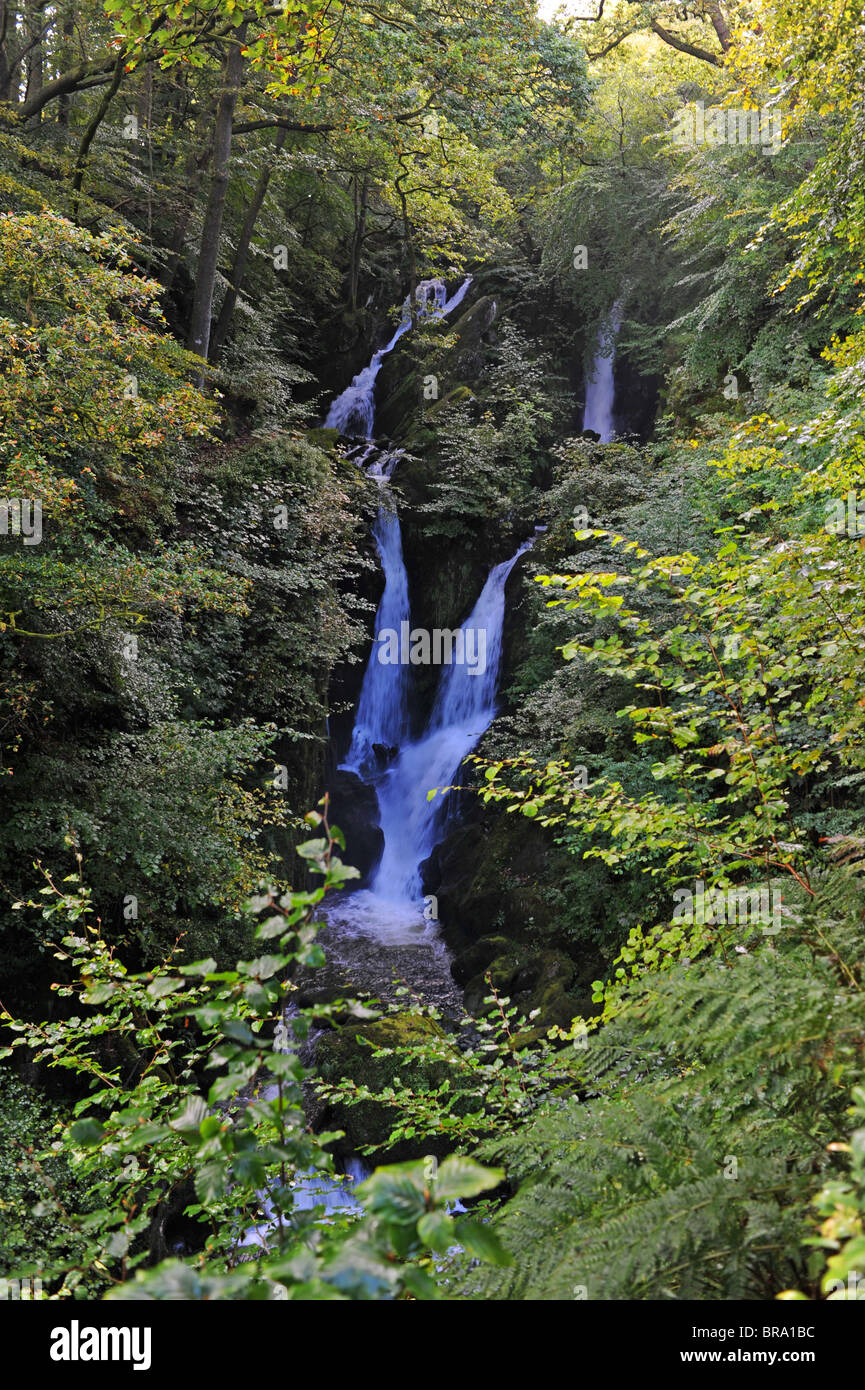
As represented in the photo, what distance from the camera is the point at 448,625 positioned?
594 inches

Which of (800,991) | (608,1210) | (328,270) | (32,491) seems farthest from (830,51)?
(328,270)

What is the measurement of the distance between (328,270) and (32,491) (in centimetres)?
1646

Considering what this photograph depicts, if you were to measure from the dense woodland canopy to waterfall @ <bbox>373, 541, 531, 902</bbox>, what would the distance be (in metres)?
0.57

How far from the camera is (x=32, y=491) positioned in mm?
5141

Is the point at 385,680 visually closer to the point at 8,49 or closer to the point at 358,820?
the point at 358,820

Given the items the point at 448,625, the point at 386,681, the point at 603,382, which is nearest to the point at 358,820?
the point at 386,681

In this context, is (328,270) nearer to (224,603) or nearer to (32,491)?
(224,603)

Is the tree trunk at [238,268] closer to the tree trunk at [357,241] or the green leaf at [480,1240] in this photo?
the tree trunk at [357,241]

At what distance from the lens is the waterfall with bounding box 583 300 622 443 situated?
57.8ft

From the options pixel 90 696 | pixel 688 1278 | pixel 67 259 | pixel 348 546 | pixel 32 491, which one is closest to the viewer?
pixel 688 1278

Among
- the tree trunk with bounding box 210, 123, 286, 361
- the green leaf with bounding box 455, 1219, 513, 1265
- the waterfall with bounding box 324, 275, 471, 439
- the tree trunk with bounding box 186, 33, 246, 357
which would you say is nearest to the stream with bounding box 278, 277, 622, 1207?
the waterfall with bounding box 324, 275, 471, 439

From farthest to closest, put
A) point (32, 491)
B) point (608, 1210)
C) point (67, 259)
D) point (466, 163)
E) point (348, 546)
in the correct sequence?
point (466, 163) < point (348, 546) < point (67, 259) < point (32, 491) < point (608, 1210)

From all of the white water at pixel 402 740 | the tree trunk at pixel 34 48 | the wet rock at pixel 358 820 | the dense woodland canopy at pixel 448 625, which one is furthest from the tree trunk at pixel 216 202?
the wet rock at pixel 358 820

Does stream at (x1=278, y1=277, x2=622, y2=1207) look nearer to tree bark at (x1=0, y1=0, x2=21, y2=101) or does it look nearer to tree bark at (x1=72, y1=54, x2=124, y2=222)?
tree bark at (x1=72, y1=54, x2=124, y2=222)
